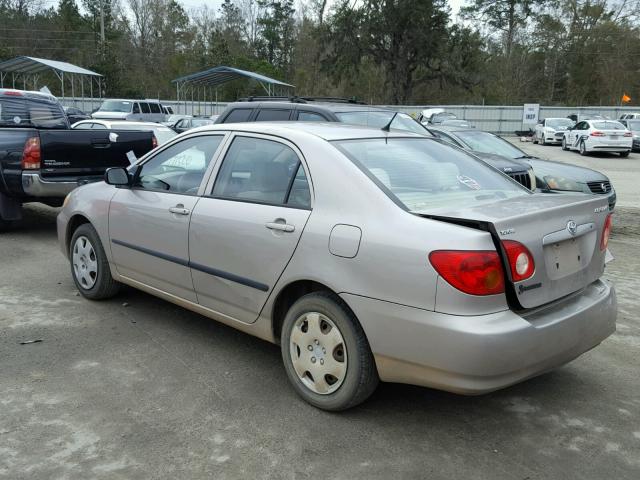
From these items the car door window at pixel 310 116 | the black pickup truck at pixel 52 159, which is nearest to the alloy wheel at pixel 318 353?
the car door window at pixel 310 116

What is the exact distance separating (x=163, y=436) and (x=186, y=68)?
56325 mm

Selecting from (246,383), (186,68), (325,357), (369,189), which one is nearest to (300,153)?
(369,189)

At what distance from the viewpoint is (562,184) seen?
894 centimetres

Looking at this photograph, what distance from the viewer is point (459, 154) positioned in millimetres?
4238

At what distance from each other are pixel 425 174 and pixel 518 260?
1.00 meters

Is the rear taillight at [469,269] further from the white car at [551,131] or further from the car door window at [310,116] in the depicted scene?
the white car at [551,131]

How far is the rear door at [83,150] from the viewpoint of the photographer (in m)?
7.55

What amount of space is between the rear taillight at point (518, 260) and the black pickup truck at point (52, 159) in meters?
6.19

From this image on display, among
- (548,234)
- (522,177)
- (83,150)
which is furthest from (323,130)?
(522,177)

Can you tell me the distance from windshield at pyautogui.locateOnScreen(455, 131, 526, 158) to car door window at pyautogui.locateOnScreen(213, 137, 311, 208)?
6.82 meters

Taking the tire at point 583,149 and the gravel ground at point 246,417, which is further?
the tire at point 583,149

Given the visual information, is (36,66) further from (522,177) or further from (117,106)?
(522,177)

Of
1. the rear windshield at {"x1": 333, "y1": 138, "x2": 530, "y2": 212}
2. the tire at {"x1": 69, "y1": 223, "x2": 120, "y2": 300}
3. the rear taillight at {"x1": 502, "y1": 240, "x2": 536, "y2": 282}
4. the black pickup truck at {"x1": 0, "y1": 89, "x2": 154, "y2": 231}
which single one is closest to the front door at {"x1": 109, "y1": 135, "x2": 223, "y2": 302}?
the tire at {"x1": 69, "y1": 223, "x2": 120, "y2": 300}

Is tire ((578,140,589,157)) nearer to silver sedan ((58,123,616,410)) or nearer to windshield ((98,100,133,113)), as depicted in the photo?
windshield ((98,100,133,113))
